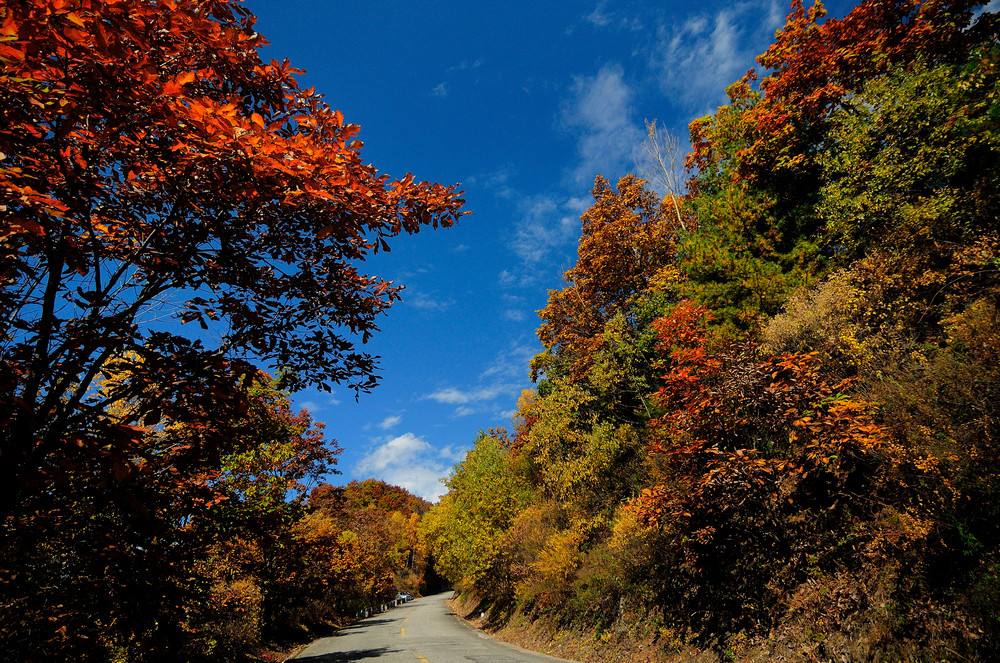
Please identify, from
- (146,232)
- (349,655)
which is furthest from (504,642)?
(146,232)

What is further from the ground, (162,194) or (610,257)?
(610,257)

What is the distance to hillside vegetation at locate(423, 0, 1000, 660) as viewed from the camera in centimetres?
670

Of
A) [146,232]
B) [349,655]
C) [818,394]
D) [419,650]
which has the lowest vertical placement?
[419,650]

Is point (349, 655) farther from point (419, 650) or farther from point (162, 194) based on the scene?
point (162, 194)

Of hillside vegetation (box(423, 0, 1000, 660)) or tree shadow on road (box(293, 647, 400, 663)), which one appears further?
tree shadow on road (box(293, 647, 400, 663))

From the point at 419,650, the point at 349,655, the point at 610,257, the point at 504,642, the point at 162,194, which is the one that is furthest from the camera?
the point at 610,257

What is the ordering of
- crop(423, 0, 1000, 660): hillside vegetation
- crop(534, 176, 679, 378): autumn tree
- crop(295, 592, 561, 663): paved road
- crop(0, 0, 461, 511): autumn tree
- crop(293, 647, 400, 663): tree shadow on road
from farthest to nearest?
crop(534, 176, 679, 378): autumn tree < crop(293, 647, 400, 663): tree shadow on road < crop(295, 592, 561, 663): paved road < crop(423, 0, 1000, 660): hillside vegetation < crop(0, 0, 461, 511): autumn tree

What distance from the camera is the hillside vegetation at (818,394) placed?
22.0 feet

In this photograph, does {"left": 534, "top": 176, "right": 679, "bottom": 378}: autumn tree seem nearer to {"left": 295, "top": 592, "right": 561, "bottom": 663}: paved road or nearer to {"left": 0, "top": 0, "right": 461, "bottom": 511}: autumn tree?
{"left": 295, "top": 592, "right": 561, "bottom": 663}: paved road

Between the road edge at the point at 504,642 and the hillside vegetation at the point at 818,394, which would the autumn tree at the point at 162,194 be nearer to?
the hillside vegetation at the point at 818,394

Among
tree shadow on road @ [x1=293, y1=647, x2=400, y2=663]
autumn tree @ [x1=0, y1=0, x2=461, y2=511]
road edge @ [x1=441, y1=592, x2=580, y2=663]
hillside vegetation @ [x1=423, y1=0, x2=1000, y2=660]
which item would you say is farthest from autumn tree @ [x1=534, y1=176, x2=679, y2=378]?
autumn tree @ [x1=0, y1=0, x2=461, y2=511]

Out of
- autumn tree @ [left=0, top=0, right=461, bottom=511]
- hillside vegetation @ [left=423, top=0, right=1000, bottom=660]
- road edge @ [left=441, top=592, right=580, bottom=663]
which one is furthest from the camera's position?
road edge @ [left=441, top=592, right=580, bottom=663]

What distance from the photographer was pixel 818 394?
8.16 metres

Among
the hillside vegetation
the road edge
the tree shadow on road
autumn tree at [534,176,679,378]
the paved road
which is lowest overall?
the road edge
